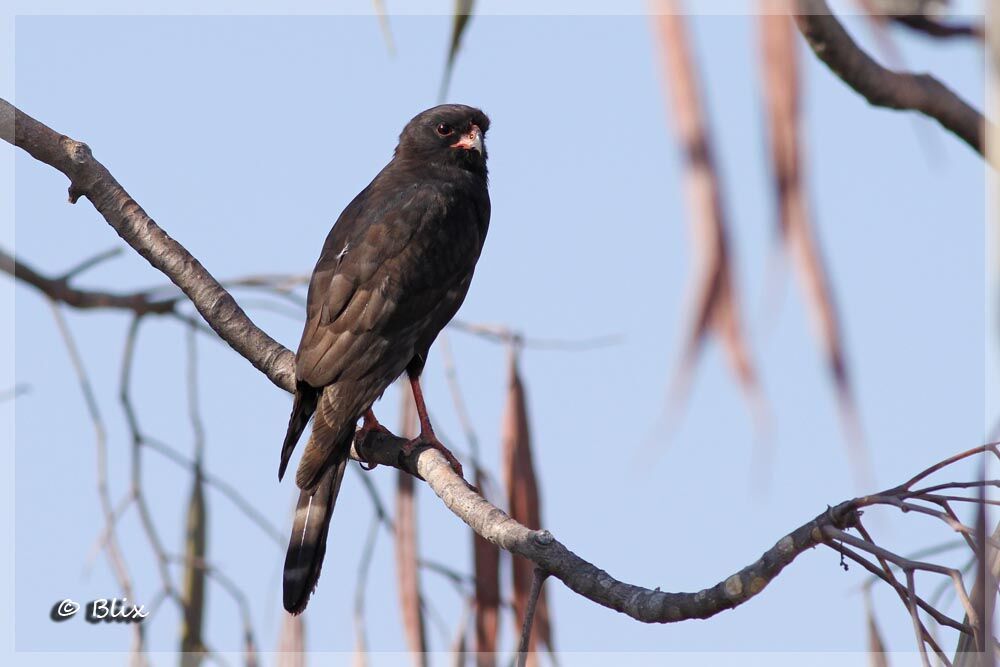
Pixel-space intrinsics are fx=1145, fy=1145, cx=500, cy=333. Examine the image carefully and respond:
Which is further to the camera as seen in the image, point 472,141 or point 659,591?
point 472,141

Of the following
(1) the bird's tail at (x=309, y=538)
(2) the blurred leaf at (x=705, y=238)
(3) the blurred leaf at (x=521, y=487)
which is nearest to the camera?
(2) the blurred leaf at (x=705, y=238)

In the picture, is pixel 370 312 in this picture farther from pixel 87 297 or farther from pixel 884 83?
pixel 884 83

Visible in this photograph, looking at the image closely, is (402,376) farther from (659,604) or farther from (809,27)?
(809,27)

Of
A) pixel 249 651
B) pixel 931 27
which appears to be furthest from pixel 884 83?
pixel 249 651

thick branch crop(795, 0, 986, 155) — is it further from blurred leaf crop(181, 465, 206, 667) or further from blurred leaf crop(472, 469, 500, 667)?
blurred leaf crop(181, 465, 206, 667)

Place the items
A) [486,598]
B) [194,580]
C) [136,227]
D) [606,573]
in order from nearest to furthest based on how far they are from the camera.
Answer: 1. [606,573]
2. [136,227]
3. [486,598]
4. [194,580]

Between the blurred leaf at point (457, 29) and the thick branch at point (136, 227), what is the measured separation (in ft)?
6.94

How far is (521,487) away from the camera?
172 inches

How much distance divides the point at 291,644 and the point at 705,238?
3.77m

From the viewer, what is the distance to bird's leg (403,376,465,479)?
4442mm

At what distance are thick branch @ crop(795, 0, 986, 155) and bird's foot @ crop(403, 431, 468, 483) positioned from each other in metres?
2.41

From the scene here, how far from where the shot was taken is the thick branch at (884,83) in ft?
6.59

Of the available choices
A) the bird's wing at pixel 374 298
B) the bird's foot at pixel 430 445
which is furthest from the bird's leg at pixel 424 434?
the bird's wing at pixel 374 298

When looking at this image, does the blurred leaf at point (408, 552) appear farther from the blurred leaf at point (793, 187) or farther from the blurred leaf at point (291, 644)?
the blurred leaf at point (793, 187)
